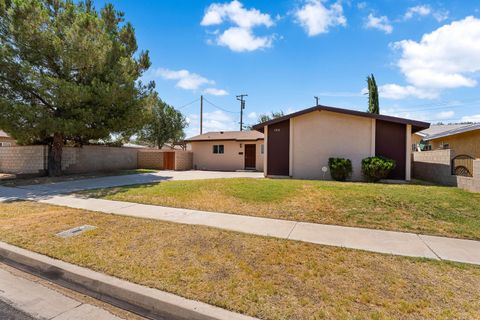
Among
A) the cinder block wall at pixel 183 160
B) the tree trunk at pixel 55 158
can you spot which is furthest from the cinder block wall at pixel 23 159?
the cinder block wall at pixel 183 160

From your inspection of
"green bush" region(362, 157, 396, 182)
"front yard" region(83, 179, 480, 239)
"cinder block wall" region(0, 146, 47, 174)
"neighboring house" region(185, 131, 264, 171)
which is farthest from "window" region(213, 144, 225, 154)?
"green bush" region(362, 157, 396, 182)

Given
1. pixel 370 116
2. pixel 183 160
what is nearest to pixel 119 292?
pixel 370 116

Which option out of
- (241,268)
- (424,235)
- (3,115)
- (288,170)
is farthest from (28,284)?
(3,115)

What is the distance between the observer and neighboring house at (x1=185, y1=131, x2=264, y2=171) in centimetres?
2230

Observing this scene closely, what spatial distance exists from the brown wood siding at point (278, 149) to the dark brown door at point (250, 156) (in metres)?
8.46

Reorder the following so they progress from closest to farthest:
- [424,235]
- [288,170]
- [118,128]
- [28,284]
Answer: [28,284]
[424,235]
[288,170]
[118,128]

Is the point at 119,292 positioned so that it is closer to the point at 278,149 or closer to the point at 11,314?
the point at 11,314

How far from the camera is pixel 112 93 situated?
Result: 13.6 meters

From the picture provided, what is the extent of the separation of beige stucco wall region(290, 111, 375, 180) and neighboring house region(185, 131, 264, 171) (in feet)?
28.3

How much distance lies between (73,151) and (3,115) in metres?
5.63

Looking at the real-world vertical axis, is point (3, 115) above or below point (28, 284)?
above

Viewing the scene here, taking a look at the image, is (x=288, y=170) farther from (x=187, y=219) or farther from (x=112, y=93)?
(x=112, y=93)

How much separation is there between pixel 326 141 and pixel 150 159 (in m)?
15.8

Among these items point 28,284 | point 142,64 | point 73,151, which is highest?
point 142,64
